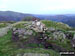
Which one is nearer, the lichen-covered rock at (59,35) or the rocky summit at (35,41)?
the rocky summit at (35,41)

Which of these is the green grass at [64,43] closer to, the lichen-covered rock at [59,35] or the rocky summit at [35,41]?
the rocky summit at [35,41]

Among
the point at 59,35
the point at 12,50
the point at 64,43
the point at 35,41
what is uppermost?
the point at 59,35

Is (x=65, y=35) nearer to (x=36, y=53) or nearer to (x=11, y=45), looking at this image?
(x=36, y=53)

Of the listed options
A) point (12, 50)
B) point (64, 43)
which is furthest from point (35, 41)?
point (64, 43)

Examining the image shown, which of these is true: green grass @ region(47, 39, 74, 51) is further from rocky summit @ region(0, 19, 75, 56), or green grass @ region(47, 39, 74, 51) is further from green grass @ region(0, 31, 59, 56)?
green grass @ region(0, 31, 59, 56)

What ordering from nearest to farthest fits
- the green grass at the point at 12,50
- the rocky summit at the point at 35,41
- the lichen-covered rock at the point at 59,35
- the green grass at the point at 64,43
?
the green grass at the point at 12,50, the rocky summit at the point at 35,41, the green grass at the point at 64,43, the lichen-covered rock at the point at 59,35

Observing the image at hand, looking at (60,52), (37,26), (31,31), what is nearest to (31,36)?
(31,31)

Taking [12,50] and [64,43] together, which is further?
[64,43]

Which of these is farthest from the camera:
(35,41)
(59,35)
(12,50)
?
(59,35)

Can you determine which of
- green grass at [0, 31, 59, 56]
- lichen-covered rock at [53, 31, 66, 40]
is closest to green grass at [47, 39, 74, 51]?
lichen-covered rock at [53, 31, 66, 40]

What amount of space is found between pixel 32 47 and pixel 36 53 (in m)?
1.40

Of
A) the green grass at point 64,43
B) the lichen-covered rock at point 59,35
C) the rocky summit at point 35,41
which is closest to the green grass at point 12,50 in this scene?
the rocky summit at point 35,41

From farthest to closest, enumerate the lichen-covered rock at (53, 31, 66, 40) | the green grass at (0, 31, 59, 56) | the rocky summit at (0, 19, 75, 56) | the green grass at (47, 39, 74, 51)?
the lichen-covered rock at (53, 31, 66, 40)
the green grass at (47, 39, 74, 51)
the rocky summit at (0, 19, 75, 56)
the green grass at (0, 31, 59, 56)

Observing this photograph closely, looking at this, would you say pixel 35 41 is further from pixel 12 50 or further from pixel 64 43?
pixel 64 43
